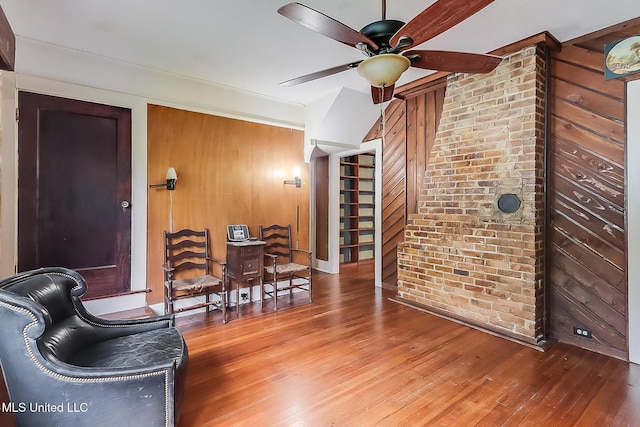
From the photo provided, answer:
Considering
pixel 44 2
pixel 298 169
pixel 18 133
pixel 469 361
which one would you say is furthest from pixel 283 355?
pixel 44 2

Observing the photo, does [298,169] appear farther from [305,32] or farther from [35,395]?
[35,395]

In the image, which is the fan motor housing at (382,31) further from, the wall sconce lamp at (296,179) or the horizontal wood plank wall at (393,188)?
the wall sconce lamp at (296,179)

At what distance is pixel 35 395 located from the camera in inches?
57.8

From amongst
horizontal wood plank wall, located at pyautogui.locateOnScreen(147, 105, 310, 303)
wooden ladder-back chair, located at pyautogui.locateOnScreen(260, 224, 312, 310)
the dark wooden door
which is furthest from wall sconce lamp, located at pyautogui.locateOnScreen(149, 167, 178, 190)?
wooden ladder-back chair, located at pyautogui.locateOnScreen(260, 224, 312, 310)

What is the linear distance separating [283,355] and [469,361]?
154cm

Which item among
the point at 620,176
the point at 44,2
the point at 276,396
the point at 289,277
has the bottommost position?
the point at 276,396

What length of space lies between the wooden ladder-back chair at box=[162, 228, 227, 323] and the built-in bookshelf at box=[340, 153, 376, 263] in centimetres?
312

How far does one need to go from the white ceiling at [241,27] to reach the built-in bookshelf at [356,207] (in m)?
3.24

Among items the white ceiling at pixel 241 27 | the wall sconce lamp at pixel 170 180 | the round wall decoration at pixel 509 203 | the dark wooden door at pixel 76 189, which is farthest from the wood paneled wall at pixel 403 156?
the dark wooden door at pixel 76 189

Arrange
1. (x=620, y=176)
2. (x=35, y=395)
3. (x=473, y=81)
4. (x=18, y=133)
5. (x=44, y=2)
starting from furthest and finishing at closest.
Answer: (x=473, y=81) < (x=18, y=133) < (x=620, y=176) < (x=44, y=2) < (x=35, y=395)

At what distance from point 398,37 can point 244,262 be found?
2.94m

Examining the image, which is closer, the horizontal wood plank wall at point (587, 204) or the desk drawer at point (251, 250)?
the horizontal wood plank wall at point (587, 204)

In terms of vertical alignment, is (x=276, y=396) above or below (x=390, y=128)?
below

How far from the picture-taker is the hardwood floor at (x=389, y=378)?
6.28ft
